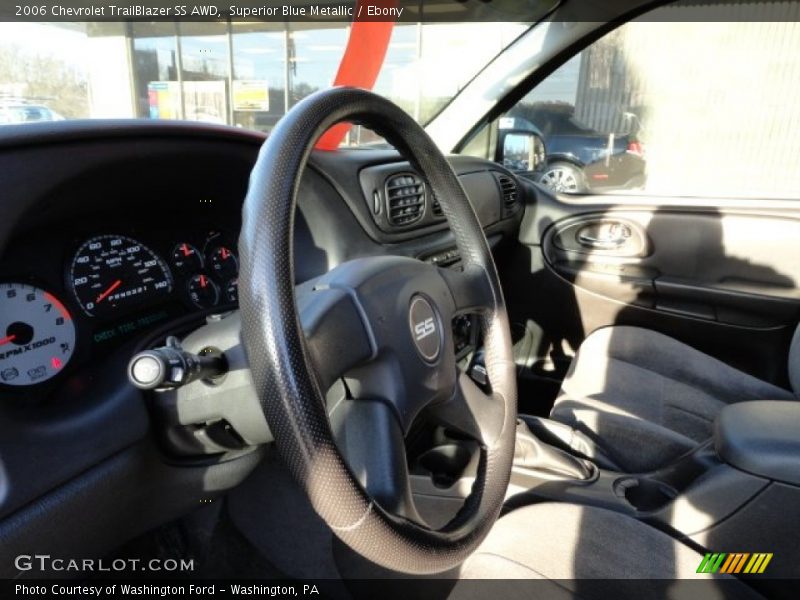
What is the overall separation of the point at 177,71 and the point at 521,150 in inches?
59.1

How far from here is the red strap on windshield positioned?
162 centimetres

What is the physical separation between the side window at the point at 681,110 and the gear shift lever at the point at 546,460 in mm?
1466

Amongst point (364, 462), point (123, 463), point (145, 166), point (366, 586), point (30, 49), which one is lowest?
point (366, 586)

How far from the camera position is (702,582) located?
1.03 metres

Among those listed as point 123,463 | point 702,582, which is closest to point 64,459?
point 123,463

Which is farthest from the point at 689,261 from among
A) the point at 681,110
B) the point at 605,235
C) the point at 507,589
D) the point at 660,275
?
the point at 507,589

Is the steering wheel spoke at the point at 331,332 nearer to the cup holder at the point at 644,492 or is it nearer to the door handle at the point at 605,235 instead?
the cup holder at the point at 644,492

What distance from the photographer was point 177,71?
153 cm

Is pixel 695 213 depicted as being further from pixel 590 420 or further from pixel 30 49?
pixel 30 49

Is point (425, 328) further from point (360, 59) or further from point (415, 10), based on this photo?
point (415, 10)

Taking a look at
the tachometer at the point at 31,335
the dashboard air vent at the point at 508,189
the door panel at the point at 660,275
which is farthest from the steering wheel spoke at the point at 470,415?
the door panel at the point at 660,275

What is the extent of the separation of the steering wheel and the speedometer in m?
0.44

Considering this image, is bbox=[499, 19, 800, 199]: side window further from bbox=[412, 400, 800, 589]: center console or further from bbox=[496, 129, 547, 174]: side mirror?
bbox=[412, 400, 800, 589]: center console

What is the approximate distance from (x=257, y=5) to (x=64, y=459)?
1344mm
